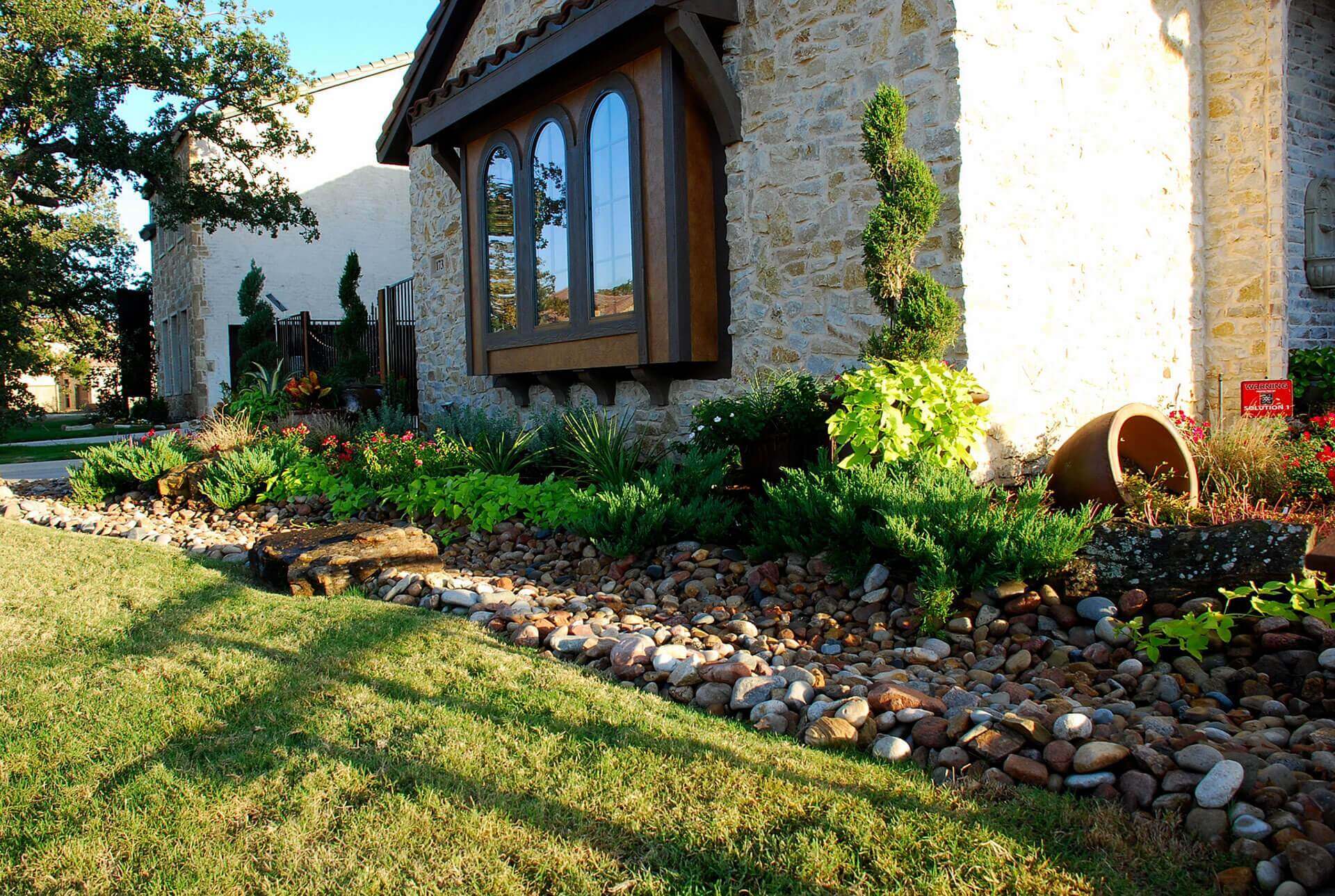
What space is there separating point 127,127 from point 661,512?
626 inches

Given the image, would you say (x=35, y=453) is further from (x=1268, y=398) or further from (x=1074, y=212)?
(x=1268, y=398)

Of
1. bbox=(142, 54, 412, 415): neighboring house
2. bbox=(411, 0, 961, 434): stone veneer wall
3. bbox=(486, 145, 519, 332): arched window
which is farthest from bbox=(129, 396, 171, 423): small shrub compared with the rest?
bbox=(411, 0, 961, 434): stone veneer wall

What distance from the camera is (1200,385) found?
746 centimetres

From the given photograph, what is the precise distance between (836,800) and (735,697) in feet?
2.79

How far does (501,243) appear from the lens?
27.8 feet

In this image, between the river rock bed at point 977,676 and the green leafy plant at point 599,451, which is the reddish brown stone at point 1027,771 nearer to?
the river rock bed at point 977,676

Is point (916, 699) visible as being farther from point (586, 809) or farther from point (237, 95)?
point (237, 95)

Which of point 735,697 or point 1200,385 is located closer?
point 735,697

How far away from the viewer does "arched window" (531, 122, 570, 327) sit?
25.3 feet

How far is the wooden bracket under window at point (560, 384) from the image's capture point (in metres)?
8.33

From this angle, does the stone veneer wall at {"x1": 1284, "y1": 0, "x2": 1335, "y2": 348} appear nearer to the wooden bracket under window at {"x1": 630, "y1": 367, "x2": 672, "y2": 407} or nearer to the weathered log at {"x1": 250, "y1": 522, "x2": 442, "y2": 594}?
the wooden bracket under window at {"x1": 630, "y1": 367, "x2": 672, "y2": 407}

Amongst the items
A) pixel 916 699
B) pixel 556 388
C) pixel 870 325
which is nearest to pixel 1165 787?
pixel 916 699

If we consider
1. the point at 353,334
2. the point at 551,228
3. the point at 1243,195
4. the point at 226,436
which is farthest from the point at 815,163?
the point at 353,334

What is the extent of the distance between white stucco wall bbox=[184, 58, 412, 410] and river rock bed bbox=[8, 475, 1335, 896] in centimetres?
1616
